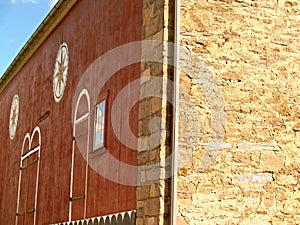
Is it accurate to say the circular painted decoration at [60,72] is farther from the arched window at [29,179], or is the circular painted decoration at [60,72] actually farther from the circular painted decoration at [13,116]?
the circular painted decoration at [13,116]

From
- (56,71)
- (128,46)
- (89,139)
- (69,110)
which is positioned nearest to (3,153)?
(56,71)

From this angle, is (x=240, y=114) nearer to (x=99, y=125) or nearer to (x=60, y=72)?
(x=99, y=125)

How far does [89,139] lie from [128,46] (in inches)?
88.7

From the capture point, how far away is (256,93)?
7664 millimetres

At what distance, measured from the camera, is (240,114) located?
297 inches

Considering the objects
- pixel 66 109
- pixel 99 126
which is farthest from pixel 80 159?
pixel 66 109

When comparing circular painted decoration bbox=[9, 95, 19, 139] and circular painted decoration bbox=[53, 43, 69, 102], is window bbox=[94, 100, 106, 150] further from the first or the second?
circular painted decoration bbox=[9, 95, 19, 139]

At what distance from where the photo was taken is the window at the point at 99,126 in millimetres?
10344

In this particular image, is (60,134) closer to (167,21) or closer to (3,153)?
(167,21)

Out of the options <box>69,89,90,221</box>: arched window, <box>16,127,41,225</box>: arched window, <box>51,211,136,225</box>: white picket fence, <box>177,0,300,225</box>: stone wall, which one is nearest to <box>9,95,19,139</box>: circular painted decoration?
<box>16,127,41,225</box>: arched window

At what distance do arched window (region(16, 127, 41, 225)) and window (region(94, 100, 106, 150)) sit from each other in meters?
4.46

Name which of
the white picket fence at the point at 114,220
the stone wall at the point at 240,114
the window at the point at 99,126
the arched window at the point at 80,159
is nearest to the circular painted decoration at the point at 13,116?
the arched window at the point at 80,159

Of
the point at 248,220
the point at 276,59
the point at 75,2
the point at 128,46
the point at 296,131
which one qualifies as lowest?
the point at 248,220

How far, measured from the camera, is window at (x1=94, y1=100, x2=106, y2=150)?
10344mm
